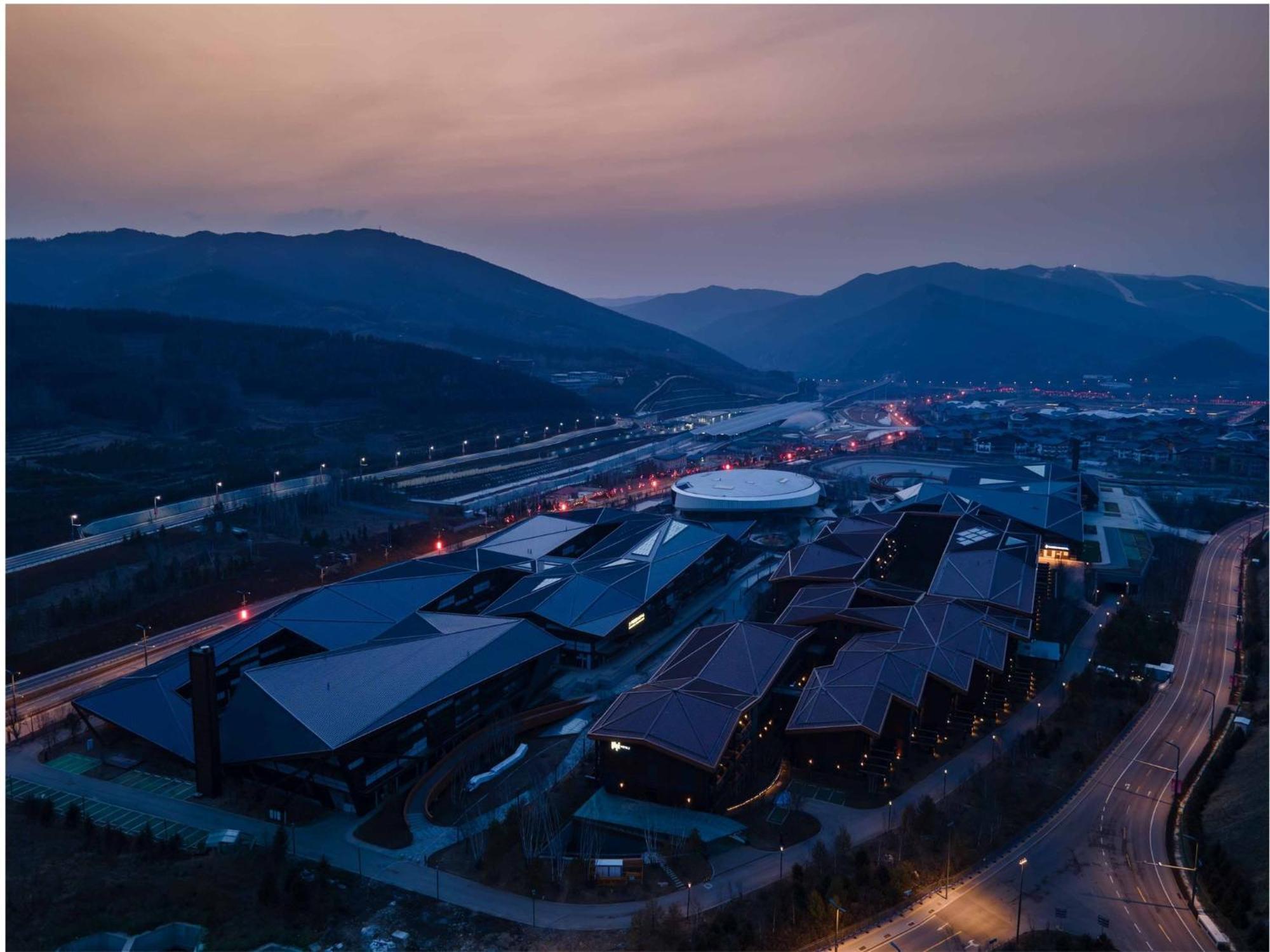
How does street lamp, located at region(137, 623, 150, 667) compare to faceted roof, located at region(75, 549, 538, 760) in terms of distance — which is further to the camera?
street lamp, located at region(137, 623, 150, 667)

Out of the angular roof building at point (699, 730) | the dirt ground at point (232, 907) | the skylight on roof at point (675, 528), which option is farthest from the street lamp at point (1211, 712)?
the skylight on roof at point (675, 528)

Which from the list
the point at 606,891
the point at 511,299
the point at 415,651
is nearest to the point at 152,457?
the point at 415,651

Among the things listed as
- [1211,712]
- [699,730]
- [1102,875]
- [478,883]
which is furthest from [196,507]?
[1211,712]

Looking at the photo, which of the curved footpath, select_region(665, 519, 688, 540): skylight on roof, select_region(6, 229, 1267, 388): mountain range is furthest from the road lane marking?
select_region(6, 229, 1267, 388): mountain range

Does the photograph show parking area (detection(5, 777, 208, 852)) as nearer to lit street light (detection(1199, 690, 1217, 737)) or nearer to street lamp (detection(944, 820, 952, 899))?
street lamp (detection(944, 820, 952, 899))

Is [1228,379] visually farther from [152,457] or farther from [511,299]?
[152,457]
